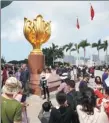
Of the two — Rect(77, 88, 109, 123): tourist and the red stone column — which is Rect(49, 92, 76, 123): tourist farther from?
the red stone column

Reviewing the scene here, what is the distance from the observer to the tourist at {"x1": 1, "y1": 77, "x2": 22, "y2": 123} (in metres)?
4.48

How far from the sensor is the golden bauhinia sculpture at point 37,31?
2031cm

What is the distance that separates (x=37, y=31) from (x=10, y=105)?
16.1m

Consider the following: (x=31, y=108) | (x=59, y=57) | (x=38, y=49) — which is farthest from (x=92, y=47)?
(x=31, y=108)

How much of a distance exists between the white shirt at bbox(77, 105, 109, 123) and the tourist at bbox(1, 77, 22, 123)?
71cm

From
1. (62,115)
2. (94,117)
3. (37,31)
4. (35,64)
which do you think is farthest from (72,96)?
(37,31)

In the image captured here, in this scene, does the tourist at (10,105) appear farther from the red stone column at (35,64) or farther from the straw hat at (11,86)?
the red stone column at (35,64)

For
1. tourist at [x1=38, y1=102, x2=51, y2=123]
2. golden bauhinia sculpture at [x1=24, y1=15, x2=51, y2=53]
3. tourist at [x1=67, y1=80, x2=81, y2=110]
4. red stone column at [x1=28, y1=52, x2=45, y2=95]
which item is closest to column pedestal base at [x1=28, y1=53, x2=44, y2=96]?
red stone column at [x1=28, y1=52, x2=45, y2=95]

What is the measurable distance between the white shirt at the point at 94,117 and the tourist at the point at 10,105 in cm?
71

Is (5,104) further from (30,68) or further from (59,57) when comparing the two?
(59,57)

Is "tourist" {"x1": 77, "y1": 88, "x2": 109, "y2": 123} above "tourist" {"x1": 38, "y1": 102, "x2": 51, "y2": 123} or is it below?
above

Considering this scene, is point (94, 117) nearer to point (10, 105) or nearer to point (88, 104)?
point (88, 104)

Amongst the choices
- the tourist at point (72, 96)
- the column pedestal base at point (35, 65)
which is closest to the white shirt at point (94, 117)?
the tourist at point (72, 96)

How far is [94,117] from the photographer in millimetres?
4629
